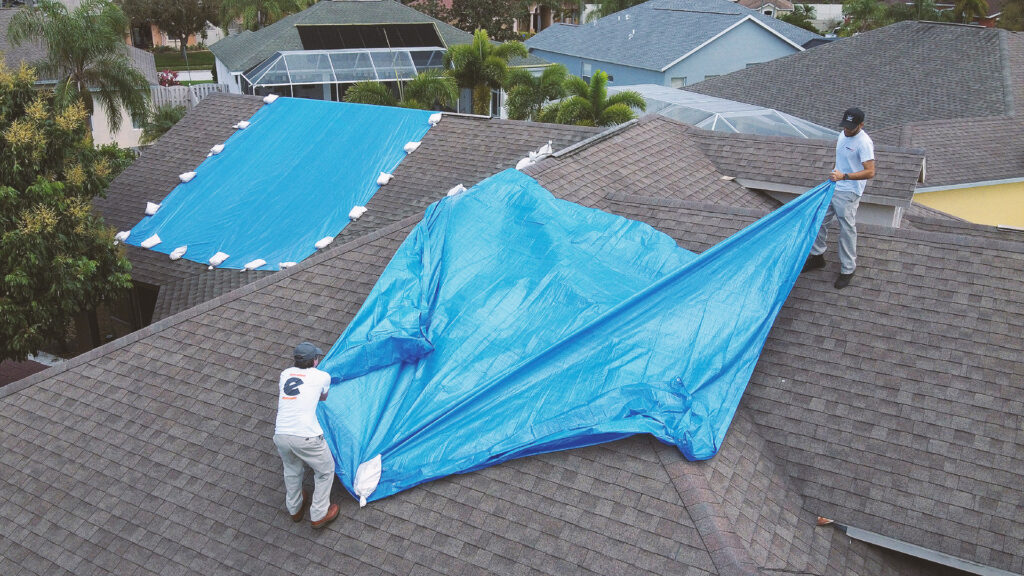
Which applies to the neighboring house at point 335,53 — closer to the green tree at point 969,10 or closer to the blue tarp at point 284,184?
the blue tarp at point 284,184

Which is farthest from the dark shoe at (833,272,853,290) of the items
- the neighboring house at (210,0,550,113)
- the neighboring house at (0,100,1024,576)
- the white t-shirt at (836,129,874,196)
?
the neighboring house at (210,0,550,113)

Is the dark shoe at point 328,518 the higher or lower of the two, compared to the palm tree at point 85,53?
lower

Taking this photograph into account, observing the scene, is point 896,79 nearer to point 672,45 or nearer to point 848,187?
point 672,45

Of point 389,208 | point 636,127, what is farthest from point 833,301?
point 389,208

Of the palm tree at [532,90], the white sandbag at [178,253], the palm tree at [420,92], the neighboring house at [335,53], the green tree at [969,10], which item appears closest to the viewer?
the white sandbag at [178,253]

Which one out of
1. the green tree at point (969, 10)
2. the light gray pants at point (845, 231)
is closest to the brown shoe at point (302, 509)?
the light gray pants at point (845, 231)
